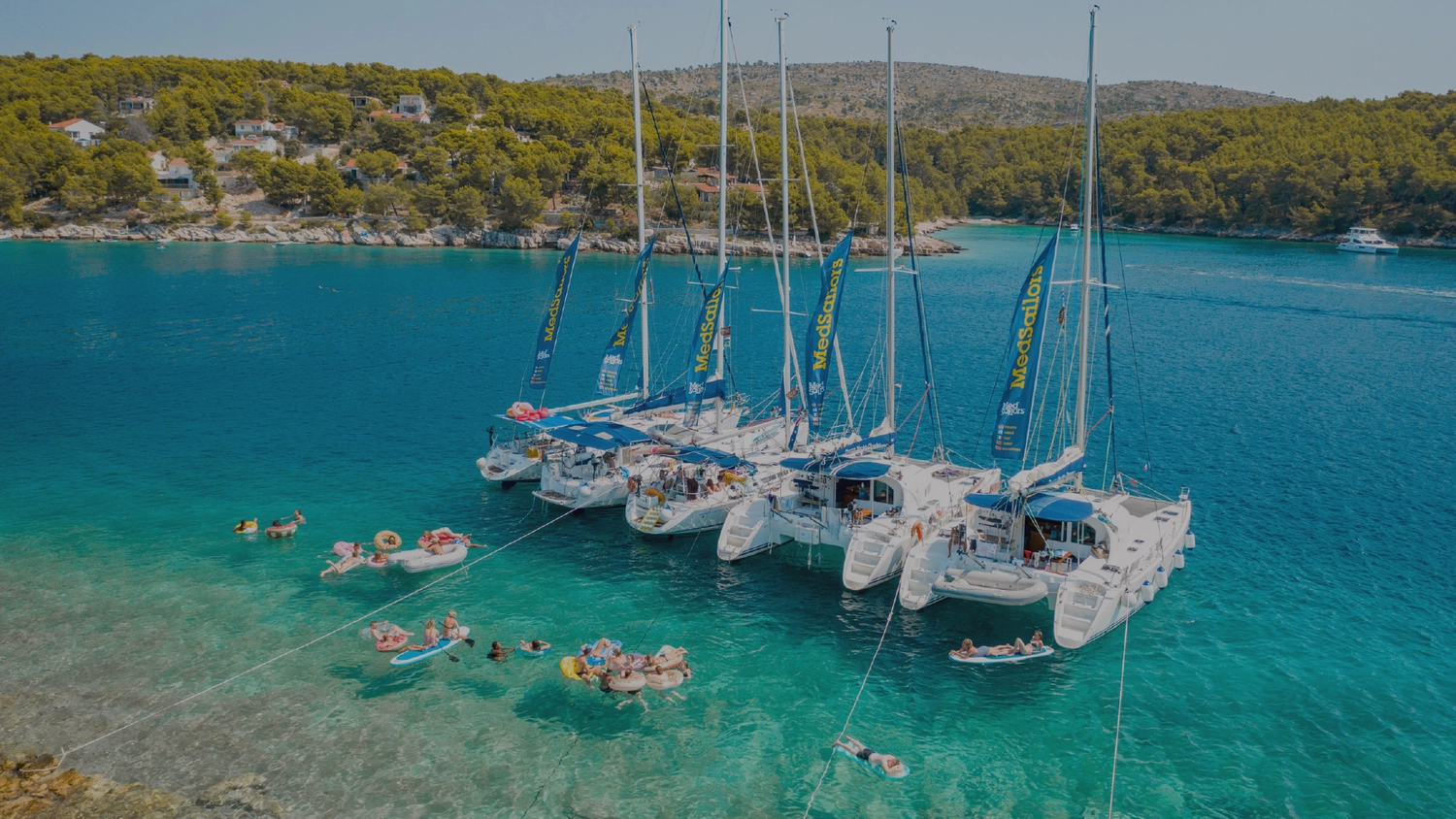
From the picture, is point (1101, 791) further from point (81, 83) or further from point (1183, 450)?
point (81, 83)

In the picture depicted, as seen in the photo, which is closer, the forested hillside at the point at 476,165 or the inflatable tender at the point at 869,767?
the inflatable tender at the point at 869,767

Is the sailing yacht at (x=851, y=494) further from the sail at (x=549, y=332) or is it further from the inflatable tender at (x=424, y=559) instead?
the sail at (x=549, y=332)

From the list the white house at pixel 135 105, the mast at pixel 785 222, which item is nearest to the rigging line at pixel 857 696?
the mast at pixel 785 222

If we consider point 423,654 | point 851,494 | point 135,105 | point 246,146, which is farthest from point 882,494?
point 135,105


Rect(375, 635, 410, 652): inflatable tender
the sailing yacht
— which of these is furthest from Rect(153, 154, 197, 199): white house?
Rect(375, 635, 410, 652): inflatable tender

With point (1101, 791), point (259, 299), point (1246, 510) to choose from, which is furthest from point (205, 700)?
point (259, 299)

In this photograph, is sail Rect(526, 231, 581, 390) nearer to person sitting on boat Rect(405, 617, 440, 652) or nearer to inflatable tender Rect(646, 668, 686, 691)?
person sitting on boat Rect(405, 617, 440, 652)
